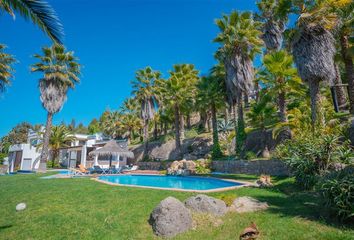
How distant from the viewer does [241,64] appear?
Answer: 67.6 feet

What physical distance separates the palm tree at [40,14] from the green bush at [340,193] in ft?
24.4

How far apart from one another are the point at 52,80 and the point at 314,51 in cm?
2580

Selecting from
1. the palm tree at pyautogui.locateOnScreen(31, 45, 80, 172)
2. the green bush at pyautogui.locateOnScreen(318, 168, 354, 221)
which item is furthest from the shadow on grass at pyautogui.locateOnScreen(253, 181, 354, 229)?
the palm tree at pyautogui.locateOnScreen(31, 45, 80, 172)

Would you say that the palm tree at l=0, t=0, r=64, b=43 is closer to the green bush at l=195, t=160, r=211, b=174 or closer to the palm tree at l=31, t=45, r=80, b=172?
the green bush at l=195, t=160, r=211, b=174

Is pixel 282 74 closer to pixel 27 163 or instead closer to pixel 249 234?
pixel 249 234

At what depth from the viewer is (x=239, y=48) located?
67.5 feet

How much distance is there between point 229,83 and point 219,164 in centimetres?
754

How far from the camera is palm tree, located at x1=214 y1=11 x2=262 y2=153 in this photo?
1969 cm

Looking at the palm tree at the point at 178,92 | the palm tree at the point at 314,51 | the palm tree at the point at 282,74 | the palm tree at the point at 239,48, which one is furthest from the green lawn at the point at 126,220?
the palm tree at the point at 178,92

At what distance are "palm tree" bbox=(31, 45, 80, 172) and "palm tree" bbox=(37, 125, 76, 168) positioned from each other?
8830 mm

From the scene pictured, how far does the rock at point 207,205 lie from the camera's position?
7340 millimetres

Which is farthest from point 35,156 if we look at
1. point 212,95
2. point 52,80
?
point 212,95

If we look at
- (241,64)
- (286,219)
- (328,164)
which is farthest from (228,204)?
(241,64)

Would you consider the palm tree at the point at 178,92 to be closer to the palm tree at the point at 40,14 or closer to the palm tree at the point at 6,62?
the palm tree at the point at 6,62
